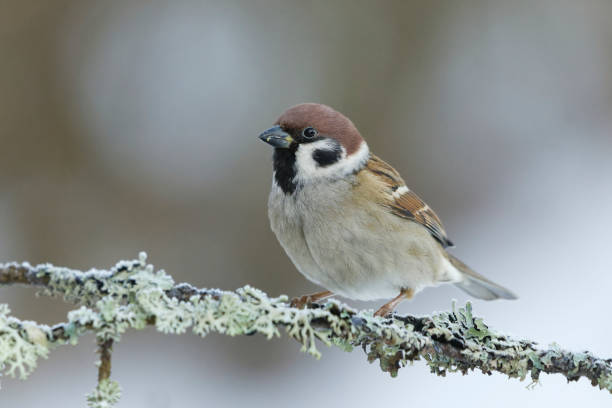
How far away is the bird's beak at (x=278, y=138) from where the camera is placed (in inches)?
111

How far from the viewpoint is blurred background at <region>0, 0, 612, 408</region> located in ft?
13.7

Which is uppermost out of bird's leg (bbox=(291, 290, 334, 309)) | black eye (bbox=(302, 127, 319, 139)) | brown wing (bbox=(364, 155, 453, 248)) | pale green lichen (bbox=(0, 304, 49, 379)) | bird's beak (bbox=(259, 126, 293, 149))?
black eye (bbox=(302, 127, 319, 139))

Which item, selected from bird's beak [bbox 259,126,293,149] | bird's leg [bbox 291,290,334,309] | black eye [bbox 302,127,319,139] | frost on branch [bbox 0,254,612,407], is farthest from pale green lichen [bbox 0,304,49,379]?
black eye [bbox 302,127,319,139]

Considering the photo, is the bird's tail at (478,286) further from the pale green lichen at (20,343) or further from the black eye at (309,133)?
the pale green lichen at (20,343)

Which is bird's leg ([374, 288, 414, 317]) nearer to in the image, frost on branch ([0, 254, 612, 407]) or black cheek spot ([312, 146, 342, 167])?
black cheek spot ([312, 146, 342, 167])

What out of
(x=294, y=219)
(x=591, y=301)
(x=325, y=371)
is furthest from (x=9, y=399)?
(x=591, y=301)

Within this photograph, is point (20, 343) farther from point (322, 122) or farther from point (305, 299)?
point (322, 122)

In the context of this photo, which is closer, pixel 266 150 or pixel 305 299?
pixel 305 299

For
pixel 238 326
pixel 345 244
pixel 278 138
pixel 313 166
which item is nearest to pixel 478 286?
pixel 345 244

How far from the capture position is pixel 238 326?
1597mm

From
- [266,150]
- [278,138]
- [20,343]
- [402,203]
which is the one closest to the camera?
[20,343]

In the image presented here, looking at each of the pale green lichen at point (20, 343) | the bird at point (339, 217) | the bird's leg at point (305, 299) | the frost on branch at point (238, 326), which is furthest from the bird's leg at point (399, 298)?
the pale green lichen at point (20, 343)

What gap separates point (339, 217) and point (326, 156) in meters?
0.32

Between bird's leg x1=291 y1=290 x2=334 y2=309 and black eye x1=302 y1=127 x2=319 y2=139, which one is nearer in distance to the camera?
bird's leg x1=291 y1=290 x2=334 y2=309
